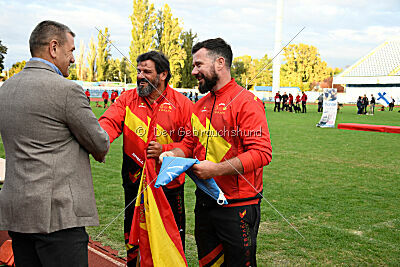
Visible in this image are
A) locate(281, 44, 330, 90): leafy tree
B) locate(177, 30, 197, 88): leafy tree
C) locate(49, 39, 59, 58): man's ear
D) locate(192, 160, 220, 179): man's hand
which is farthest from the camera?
locate(281, 44, 330, 90): leafy tree

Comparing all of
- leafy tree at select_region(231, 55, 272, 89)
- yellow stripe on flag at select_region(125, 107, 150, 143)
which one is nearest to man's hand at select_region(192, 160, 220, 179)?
leafy tree at select_region(231, 55, 272, 89)

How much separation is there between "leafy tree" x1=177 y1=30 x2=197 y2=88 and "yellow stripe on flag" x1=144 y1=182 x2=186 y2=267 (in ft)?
160

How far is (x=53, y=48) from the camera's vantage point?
2.16 m

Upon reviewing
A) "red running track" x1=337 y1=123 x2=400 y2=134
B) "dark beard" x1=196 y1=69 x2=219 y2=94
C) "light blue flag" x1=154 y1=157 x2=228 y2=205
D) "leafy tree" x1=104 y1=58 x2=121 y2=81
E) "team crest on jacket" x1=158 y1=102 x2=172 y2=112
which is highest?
"leafy tree" x1=104 y1=58 x2=121 y2=81

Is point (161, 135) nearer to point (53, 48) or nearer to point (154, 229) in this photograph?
point (154, 229)

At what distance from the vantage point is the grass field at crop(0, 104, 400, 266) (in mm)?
4480

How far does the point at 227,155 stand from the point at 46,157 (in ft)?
4.03

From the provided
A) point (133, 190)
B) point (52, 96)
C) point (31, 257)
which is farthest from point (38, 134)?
point (133, 190)

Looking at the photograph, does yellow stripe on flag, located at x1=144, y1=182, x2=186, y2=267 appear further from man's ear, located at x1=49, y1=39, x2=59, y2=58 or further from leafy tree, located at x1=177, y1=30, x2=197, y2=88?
leafy tree, located at x1=177, y1=30, x2=197, y2=88

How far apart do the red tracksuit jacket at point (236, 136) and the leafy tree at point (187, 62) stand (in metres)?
48.6

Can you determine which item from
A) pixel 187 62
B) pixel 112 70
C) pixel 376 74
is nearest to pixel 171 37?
pixel 187 62

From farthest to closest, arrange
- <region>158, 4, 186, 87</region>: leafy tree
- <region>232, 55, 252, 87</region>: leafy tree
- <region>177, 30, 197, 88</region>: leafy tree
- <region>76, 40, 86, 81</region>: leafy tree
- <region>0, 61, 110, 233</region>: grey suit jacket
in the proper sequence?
1. <region>76, 40, 86, 81</region>: leafy tree
2. <region>177, 30, 197, 88</region>: leafy tree
3. <region>158, 4, 186, 87</region>: leafy tree
4. <region>232, 55, 252, 87</region>: leafy tree
5. <region>0, 61, 110, 233</region>: grey suit jacket

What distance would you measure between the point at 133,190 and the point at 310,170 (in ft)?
20.6

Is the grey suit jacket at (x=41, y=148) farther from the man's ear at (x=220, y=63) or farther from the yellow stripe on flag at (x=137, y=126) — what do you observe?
the yellow stripe on flag at (x=137, y=126)
